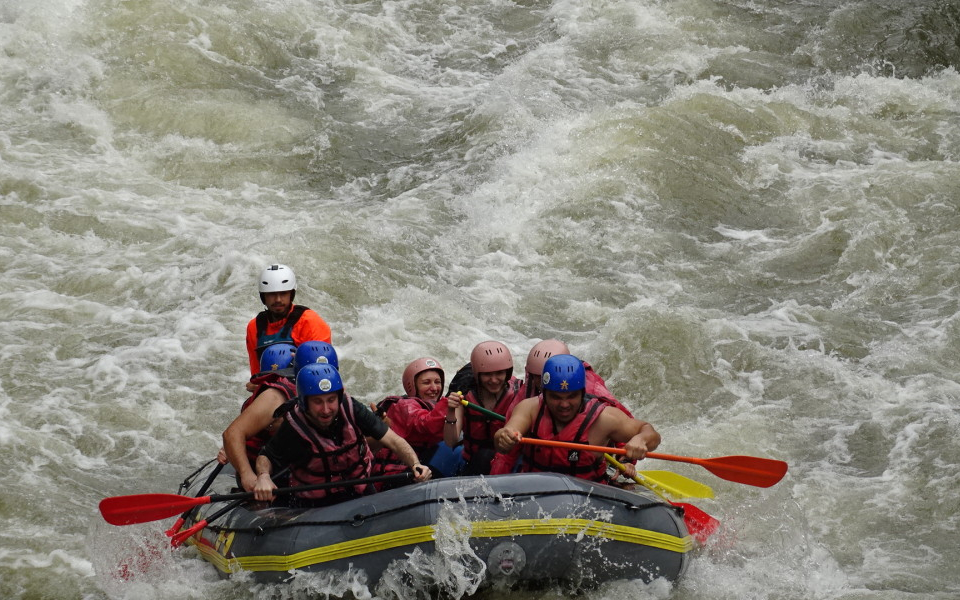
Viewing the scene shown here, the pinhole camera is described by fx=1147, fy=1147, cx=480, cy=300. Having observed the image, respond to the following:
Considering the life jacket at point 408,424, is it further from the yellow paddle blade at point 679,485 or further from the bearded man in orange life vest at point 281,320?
the yellow paddle blade at point 679,485

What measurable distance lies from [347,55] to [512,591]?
1123cm

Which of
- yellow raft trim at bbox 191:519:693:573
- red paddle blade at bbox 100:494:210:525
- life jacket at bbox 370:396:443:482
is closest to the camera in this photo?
yellow raft trim at bbox 191:519:693:573

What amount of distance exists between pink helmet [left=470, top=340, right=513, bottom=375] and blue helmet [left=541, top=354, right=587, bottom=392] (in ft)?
2.53

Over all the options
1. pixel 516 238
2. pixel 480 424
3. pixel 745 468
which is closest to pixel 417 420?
pixel 480 424

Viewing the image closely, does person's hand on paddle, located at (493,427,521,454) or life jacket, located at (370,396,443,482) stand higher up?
person's hand on paddle, located at (493,427,521,454)

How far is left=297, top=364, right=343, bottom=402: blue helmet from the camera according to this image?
5.52 m

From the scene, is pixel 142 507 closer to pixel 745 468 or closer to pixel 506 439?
pixel 506 439

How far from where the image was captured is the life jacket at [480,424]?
651cm

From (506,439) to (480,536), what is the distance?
630 mm

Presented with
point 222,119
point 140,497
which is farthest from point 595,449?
point 222,119

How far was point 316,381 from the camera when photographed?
18.1 feet

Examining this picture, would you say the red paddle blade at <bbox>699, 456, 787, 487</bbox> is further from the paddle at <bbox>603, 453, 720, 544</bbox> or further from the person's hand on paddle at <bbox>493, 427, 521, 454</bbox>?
the person's hand on paddle at <bbox>493, 427, 521, 454</bbox>

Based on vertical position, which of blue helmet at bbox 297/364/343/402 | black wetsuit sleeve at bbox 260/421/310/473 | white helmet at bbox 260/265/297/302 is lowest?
black wetsuit sleeve at bbox 260/421/310/473

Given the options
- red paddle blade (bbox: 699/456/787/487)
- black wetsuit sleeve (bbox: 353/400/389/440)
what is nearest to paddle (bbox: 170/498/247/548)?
black wetsuit sleeve (bbox: 353/400/389/440)
